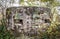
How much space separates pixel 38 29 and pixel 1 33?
60 centimetres

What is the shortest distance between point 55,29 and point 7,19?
0.81 m

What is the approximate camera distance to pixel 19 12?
301 centimetres

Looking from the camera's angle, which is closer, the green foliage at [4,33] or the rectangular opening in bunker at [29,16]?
the green foliage at [4,33]

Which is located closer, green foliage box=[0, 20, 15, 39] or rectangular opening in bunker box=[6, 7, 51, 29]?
green foliage box=[0, 20, 15, 39]

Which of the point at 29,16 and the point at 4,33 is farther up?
the point at 29,16

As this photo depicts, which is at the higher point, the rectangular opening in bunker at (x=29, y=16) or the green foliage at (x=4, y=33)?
the rectangular opening in bunker at (x=29, y=16)

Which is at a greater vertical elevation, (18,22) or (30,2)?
(30,2)

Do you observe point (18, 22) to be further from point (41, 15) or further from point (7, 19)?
point (41, 15)

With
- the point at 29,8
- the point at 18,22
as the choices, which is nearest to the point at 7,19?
the point at 18,22

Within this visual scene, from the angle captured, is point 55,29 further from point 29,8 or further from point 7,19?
point 7,19

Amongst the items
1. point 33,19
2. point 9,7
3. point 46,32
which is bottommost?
point 46,32

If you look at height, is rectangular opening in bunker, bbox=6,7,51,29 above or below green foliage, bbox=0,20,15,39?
above

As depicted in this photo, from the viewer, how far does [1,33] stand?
9.50 feet

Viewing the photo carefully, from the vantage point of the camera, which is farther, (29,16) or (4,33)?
(29,16)
